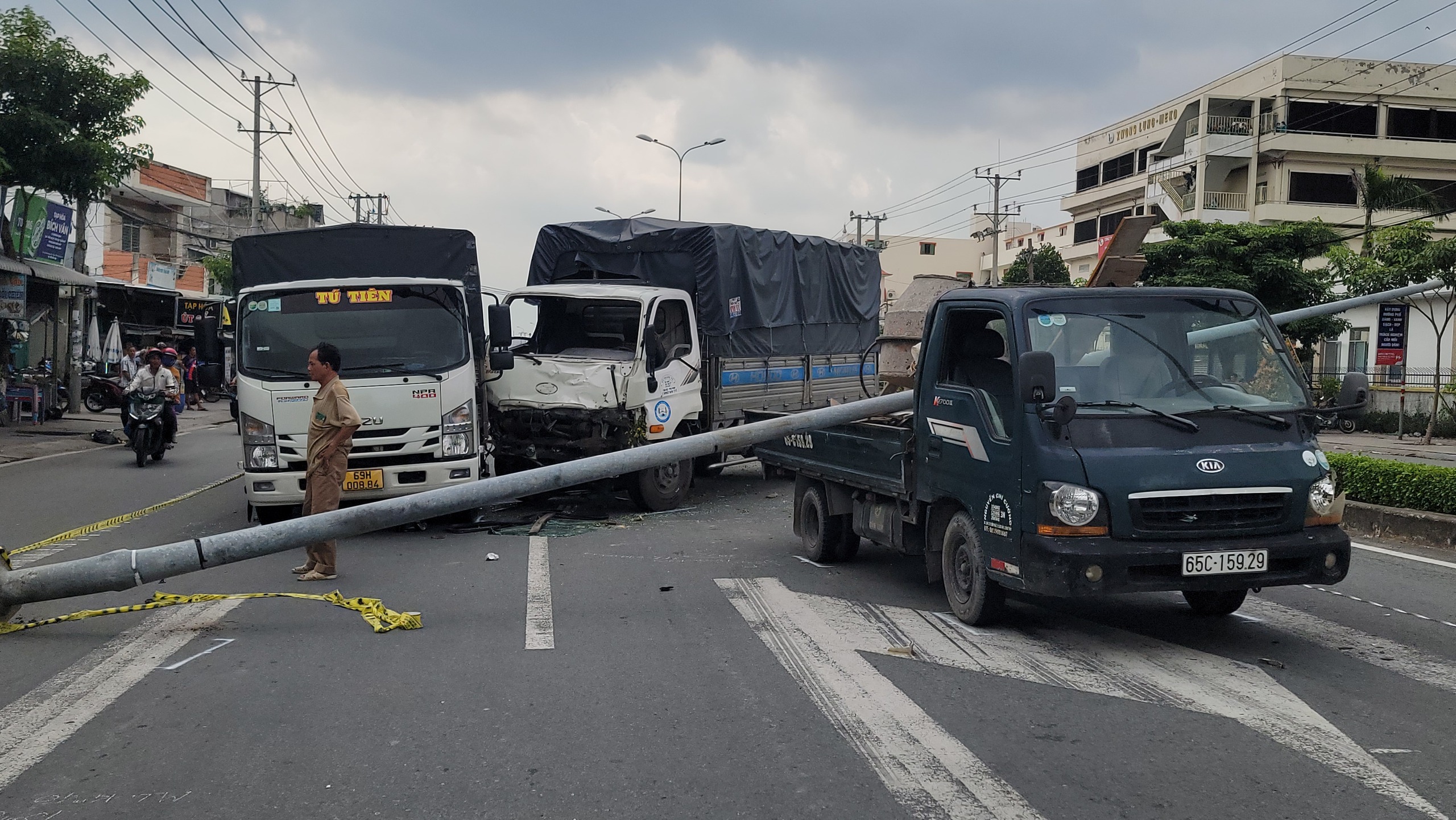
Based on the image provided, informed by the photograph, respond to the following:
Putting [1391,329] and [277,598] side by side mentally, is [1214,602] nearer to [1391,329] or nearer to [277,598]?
[277,598]

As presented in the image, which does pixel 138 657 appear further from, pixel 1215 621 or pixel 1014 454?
pixel 1215 621

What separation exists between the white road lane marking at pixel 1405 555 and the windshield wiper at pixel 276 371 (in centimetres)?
875

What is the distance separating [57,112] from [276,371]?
1265cm

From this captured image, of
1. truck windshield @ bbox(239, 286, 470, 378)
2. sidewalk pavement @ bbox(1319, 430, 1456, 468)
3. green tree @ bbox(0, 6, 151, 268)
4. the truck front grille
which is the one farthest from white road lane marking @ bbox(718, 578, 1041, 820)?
green tree @ bbox(0, 6, 151, 268)

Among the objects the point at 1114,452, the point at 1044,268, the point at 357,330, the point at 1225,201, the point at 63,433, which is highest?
the point at 1225,201

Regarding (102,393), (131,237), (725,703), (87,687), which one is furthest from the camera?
(131,237)

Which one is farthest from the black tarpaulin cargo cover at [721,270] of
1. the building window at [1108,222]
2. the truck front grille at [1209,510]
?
the building window at [1108,222]

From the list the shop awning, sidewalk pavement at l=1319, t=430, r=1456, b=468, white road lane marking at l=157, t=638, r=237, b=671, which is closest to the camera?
white road lane marking at l=157, t=638, r=237, b=671

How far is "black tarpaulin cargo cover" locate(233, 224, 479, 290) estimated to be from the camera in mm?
11594

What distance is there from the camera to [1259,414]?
6258 millimetres

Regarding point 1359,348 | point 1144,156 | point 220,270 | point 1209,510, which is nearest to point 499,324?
point 1209,510

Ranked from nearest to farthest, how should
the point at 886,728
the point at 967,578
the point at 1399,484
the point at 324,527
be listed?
A: the point at 886,728, the point at 967,578, the point at 324,527, the point at 1399,484

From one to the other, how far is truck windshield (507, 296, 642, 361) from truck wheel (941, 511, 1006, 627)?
622 cm

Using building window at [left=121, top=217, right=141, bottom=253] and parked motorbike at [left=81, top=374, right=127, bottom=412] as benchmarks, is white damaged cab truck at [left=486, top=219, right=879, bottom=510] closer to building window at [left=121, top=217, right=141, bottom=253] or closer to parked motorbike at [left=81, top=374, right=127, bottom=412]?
parked motorbike at [left=81, top=374, right=127, bottom=412]
